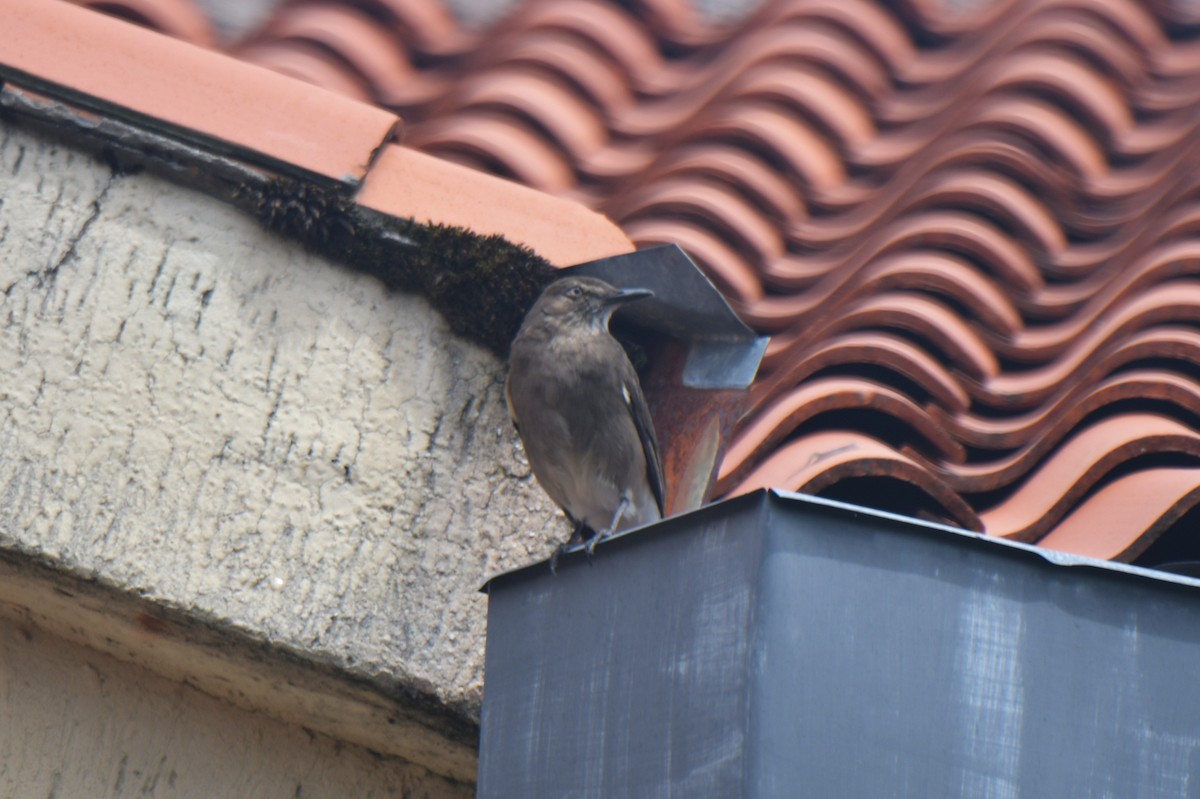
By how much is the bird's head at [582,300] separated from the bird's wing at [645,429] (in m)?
0.16

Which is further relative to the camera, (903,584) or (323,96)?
(323,96)

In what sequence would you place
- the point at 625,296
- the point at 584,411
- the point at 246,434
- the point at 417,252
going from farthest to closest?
the point at 584,411, the point at 625,296, the point at 417,252, the point at 246,434

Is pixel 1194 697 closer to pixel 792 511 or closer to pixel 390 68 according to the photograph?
pixel 792 511

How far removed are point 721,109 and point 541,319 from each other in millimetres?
1075

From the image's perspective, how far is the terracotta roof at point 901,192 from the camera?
10.6 ft

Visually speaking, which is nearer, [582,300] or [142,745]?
[142,745]

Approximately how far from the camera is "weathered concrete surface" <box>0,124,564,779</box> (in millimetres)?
2982

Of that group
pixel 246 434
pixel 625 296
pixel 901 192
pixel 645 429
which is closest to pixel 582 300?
pixel 625 296

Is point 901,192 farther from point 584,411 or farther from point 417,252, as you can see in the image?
point 417,252

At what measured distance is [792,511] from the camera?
6.84ft

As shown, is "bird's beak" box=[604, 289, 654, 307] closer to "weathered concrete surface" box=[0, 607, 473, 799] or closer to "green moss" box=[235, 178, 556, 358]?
"green moss" box=[235, 178, 556, 358]

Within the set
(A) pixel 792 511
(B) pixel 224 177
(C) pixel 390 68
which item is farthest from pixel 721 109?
(A) pixel 792 511

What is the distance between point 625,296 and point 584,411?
1.49 feet

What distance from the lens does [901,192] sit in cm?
397
